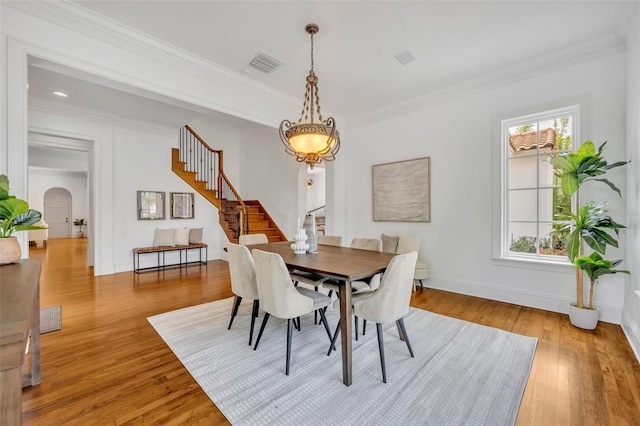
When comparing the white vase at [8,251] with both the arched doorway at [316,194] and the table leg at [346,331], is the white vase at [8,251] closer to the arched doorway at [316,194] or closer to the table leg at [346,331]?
the table leg at [346,331]

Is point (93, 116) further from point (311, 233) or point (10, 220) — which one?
point (311, 233)

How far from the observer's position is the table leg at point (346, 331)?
199 cm

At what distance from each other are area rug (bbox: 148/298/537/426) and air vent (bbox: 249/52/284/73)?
3.06m

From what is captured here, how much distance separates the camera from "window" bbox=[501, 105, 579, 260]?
11.6 ft

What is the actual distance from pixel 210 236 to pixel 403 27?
19.5 feet

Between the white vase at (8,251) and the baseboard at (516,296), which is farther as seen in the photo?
the baseboard at (516,296)

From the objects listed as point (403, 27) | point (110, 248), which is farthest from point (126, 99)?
point (403, 27)

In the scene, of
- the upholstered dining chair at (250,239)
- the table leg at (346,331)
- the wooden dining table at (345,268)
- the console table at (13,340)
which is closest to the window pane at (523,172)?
Result: the wooden dining table at (345,268)

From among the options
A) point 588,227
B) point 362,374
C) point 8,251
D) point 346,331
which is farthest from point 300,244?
point 588,227

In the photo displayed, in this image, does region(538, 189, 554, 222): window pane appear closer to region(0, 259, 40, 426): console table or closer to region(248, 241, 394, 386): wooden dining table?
region(248, 241, 394, 386): wooden dining table

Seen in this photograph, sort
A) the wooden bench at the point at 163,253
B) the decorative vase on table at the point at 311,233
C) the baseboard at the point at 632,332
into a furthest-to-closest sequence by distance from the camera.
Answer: the wooden bench at the point at 163,253, the decorative vase on table at the point at 311,233, the baseboard at the point at 632,332

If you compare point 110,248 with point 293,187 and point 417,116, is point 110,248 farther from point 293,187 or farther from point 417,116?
point 417,116

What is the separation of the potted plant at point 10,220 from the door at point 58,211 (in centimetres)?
1296

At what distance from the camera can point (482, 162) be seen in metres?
3.96
